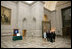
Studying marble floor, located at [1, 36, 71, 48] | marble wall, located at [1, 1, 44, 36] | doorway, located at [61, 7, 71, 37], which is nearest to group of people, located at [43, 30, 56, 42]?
marble floor, located at [1, 36, 71, 48]

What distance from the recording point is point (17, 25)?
754 inches

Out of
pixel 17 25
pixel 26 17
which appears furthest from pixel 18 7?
pixel 17 25

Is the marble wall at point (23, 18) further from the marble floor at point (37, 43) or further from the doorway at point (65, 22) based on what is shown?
the doorway at point (65, 22)

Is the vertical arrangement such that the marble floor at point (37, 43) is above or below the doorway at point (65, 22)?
below

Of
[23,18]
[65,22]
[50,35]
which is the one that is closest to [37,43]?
[65,22]

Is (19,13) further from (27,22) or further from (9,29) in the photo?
(9,29)

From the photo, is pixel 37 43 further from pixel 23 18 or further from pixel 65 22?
pixel 23 18

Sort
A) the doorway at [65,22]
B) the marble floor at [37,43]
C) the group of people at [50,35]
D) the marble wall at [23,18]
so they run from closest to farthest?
1. the group of people at [50,35]
2. the marble floor at [37,43]
3. the doorway at [65,22]
4. the marble wall at [23,18]

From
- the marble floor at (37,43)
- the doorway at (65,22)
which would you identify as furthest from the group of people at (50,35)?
the doorway at (65,22)

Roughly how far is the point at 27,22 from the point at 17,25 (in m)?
3.62

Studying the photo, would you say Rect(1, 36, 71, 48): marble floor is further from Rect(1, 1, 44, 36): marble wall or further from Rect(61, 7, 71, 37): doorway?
Rect(1, 1, 44, 36): marble wall

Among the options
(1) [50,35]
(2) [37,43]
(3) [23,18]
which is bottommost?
(2) [37,43]

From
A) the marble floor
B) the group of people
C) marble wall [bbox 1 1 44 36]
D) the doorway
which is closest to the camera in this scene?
the group of people

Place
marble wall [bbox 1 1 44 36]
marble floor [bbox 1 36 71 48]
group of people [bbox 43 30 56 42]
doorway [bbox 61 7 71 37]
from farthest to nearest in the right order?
marble wall [bbox 1 1 44 36]
doorway [bbox 61 7 71 37]
marble floor [bbox 1 36 71 48]
group of people [bbox 43 30 56 42]
